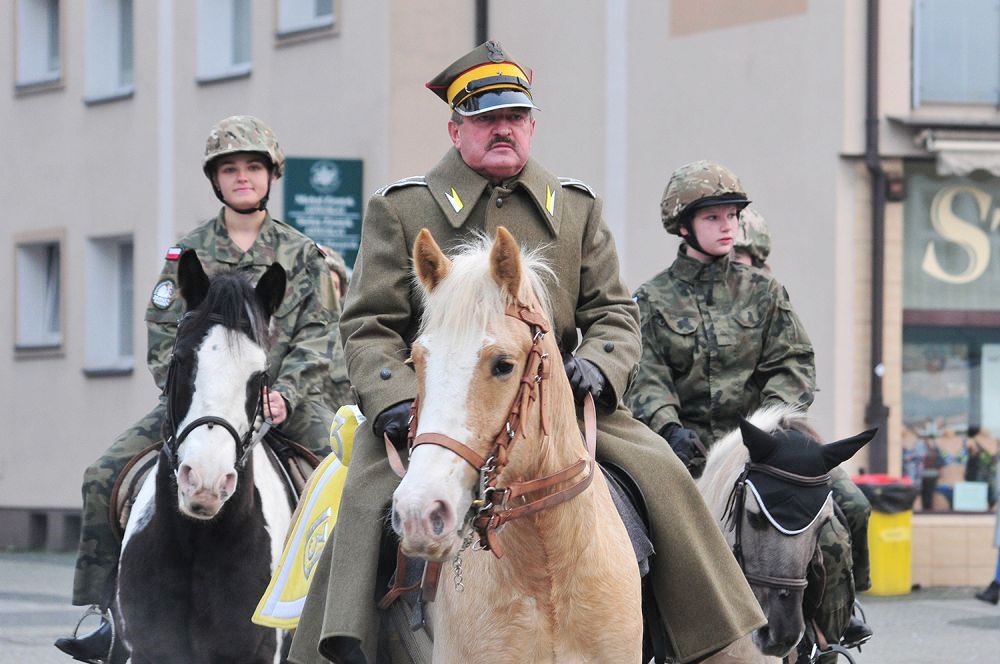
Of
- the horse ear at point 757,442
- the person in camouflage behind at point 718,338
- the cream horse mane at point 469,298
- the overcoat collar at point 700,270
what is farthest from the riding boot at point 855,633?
the cream horse mane at point 469,298

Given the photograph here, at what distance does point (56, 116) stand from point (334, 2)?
21.3 ft

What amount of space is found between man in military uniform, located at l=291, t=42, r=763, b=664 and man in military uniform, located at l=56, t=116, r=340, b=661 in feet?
7.60

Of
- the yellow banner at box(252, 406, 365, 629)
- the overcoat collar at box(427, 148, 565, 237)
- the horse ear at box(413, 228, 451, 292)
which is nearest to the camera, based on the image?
the horse ear at box(413, 228, 451, 292)

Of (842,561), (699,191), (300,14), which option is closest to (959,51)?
(300,14)

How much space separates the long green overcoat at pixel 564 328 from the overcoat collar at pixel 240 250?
2.79 metres

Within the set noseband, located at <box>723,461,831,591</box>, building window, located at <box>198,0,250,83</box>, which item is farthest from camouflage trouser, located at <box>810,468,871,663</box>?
building window, located at <box>198,0,250,83</box>

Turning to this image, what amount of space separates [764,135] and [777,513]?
12.9m

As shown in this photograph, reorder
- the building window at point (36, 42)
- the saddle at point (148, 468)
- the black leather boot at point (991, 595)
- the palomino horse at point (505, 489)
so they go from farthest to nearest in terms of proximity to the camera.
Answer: the building window at point (36, 42) → the black leather boot at point (991, 595) → the saddle at point (148, 468) → the palomino horse at point (505, 489)

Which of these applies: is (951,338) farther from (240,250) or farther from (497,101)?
(497,101)

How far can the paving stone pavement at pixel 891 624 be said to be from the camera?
1288cm

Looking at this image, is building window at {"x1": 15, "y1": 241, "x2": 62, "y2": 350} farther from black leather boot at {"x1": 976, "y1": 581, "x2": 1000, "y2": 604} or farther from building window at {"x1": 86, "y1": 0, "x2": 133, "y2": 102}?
black leather boot at {"x1": 976, "y1": 581, "x2": 1000, "y2": 604}

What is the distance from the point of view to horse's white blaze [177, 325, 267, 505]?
6.70 meters

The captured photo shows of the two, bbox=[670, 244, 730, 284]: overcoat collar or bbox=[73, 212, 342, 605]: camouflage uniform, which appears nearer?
bbox=[73, 212, 342, 605]: camouflage uniform

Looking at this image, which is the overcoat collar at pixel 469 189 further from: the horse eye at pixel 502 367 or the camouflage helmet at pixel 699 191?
the camouflage helmet at pixel 699 191
